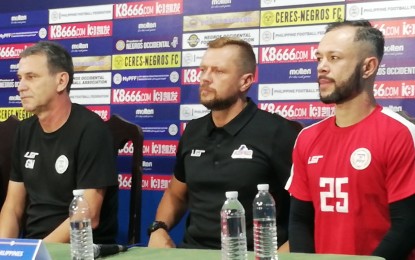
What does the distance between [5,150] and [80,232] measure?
175 cm

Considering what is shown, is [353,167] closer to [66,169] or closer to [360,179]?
[360,179]

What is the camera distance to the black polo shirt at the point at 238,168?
8.89 feet

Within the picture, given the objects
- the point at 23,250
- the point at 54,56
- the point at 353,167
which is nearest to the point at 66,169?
the point at 54,56

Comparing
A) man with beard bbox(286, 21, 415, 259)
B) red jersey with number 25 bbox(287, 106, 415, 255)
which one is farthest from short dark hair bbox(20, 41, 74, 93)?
red jersey with number 25 bbox(287, 106, 415, 255)

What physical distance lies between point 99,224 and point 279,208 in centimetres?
83

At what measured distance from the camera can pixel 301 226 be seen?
245 cm

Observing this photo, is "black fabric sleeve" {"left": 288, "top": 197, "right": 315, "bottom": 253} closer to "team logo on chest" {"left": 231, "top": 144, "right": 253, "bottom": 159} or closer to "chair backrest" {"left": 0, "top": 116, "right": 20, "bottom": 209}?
"team logo on chest" {"left": 231, "top": 144, "right": 253, "bottom": 159}

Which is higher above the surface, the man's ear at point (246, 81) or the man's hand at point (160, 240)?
the man's ear at point (246, 81)

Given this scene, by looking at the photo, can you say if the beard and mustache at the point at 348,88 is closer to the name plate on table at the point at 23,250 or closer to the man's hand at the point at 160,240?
the man's hand at the point at 160,240

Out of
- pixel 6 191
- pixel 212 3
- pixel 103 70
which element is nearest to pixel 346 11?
pixel 212 3

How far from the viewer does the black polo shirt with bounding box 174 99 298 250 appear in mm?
2711

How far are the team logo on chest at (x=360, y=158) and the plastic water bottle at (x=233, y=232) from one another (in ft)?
2.24

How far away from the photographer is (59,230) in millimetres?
2773

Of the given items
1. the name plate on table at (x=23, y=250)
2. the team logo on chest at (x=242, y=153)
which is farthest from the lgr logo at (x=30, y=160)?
the name plate on table at (x=23, y=250)
